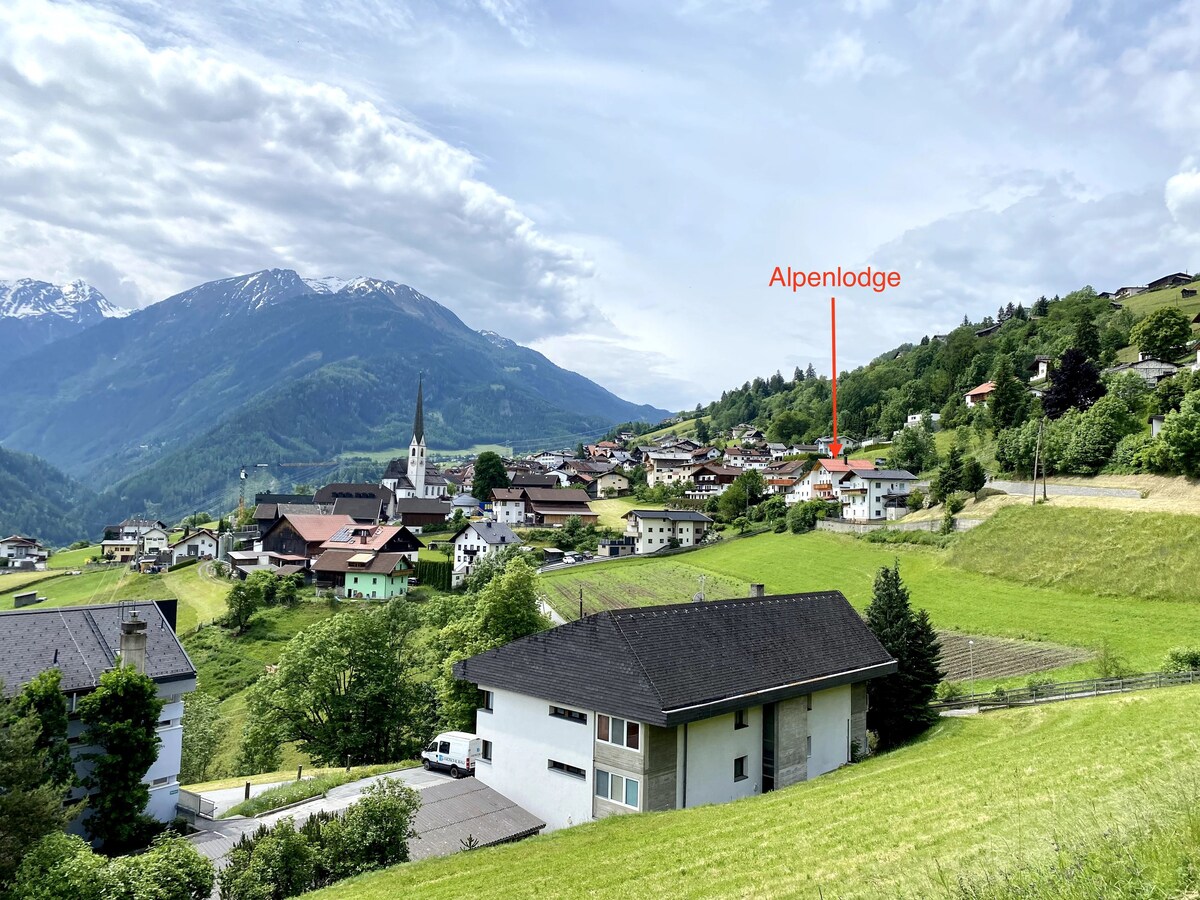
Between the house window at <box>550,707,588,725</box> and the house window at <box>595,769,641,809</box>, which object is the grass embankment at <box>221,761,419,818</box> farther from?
the house window at <box>595,769,641,809</box>

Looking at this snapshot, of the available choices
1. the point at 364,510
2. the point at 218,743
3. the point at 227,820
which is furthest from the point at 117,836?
the point at 364,510

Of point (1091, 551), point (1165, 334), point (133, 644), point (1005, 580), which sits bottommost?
point (1005, 580)

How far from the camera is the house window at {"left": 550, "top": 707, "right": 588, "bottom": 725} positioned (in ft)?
70.6

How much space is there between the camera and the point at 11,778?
54.7 ft

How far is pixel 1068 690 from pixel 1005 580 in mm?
25195

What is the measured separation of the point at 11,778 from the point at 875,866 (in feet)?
61.5

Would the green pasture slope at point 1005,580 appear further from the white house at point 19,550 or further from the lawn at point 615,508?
the white house at point 19,550

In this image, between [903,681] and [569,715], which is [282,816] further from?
[903,681]

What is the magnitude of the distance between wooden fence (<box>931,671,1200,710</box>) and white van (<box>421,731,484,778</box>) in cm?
1949

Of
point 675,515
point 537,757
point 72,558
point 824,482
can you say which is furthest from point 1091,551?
point 72,558

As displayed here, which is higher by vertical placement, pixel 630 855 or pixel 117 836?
pixel 630 855

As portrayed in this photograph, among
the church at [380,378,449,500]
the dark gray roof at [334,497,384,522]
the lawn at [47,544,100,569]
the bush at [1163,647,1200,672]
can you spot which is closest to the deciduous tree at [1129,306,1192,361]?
the bush at [1163,647,1200,672]

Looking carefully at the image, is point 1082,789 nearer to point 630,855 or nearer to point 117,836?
point 630,855

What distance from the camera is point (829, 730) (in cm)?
2567
